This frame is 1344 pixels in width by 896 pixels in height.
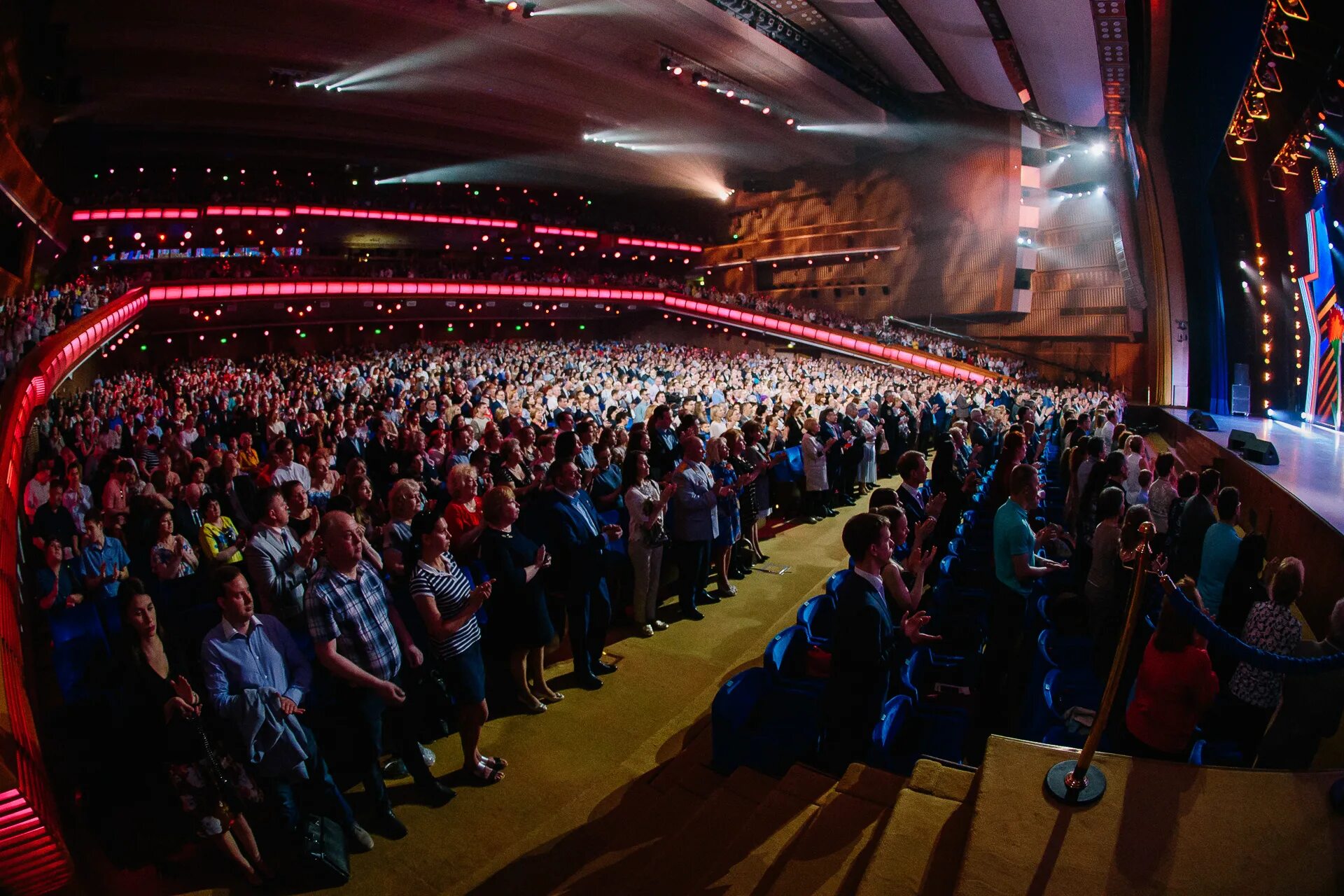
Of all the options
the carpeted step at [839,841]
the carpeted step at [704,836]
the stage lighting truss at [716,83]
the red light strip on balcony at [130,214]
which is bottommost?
the carpeted step at [704,836]

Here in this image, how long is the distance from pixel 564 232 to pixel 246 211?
13.8 m

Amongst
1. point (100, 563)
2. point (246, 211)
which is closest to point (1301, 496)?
point (100, 563)

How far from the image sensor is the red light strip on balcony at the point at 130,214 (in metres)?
23.8

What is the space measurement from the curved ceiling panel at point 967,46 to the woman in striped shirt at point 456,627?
20.4 m

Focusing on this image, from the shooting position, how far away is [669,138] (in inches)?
1308

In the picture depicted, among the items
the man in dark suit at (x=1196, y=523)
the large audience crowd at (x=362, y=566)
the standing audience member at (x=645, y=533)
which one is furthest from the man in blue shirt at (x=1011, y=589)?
the standing audience member at (x=645, y=533)

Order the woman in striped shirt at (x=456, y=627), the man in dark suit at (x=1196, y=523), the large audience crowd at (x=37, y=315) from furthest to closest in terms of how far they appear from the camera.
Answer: the large audience crowd at (x=37, y=315)
the man in dark suit at (x=1196, y=523)
the woman in striped shirt at (x=456, y=627)

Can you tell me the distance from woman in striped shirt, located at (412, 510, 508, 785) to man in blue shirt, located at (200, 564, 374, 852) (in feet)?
1.78

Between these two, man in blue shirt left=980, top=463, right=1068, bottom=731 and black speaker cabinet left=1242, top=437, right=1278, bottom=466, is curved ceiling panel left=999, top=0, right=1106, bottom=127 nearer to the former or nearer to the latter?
black speaker cabinet left=1242, top=437, right=1278, bottom=466

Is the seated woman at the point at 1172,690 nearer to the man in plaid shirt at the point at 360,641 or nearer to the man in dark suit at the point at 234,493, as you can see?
the man in plaid shirt at the point at 360,641

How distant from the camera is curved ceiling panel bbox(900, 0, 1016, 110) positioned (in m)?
20.6

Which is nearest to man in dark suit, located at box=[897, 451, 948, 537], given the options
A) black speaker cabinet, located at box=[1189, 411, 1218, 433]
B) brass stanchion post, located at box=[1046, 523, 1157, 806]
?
brass stanchion post, located at box=[1046, 523, 1157, 806]

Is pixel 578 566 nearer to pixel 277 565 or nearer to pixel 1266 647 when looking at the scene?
pixel 277 565

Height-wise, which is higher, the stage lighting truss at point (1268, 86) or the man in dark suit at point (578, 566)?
the stage lighting truss at point (1268, 86)
